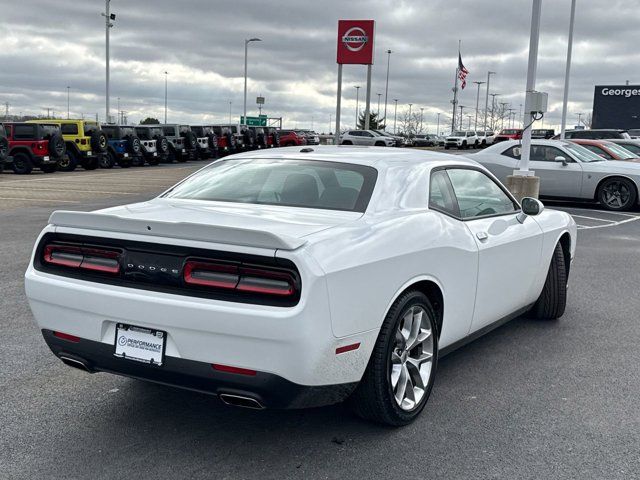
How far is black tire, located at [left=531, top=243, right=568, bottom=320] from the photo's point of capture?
5941mm

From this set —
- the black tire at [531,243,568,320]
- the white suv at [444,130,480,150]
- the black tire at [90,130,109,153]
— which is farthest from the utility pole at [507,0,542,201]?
the white suv at [444,130,480,150]

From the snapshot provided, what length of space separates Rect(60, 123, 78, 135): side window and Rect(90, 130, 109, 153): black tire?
72 cm

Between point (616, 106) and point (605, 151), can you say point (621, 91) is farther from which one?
point (605, 151)

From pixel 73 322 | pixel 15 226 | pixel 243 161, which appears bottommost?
pixel 15 226

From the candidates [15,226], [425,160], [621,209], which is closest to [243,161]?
[425,160]

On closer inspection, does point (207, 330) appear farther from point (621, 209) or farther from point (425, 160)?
point (621, 209)

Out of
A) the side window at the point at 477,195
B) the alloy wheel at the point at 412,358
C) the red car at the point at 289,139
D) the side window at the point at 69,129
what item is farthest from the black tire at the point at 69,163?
the alloy wheel at the point at 412,358

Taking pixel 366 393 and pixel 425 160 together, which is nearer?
pixel 366 393

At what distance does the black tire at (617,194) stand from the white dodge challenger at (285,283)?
12.4m

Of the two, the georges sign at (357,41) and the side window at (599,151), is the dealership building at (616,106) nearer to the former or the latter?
the georges sign at (357,41)

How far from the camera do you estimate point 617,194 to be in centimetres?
1595

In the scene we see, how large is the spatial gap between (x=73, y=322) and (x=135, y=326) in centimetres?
40

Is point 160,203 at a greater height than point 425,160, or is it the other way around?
point 425,160

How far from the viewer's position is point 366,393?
3635 millimetres
